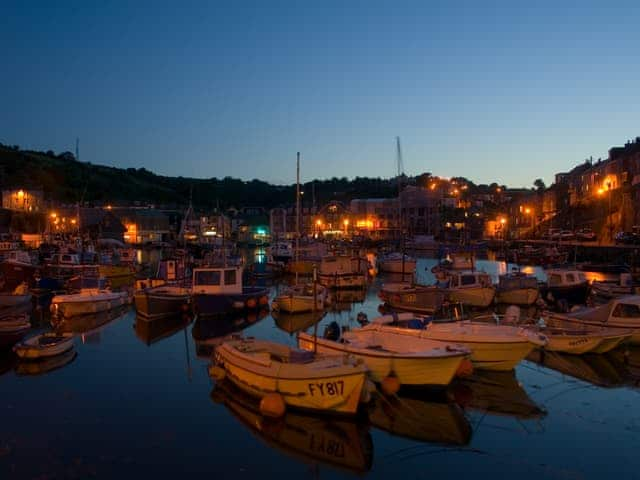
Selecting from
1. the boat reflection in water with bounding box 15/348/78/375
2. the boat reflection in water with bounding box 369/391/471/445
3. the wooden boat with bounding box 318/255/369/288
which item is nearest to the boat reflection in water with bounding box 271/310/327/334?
the boat reflection in water with bounding box 15/348/78/375

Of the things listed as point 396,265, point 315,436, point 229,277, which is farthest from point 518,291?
point 396,265

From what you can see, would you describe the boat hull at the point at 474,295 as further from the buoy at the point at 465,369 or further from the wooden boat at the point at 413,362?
the wooden boat at the point at 413,362

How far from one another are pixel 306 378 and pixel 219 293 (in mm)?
14279

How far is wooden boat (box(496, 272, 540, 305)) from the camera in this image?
1180 inches

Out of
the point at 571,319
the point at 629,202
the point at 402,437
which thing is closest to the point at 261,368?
the point at 402,437

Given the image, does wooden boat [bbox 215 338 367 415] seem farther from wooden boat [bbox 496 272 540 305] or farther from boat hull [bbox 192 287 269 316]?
wooden boat [bbox 496 272 540 305]

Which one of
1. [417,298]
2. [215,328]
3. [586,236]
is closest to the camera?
[215,328]

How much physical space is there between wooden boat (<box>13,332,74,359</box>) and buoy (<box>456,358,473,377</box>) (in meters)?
12.2

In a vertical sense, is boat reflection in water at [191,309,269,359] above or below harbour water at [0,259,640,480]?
above

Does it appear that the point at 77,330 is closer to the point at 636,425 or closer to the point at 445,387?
the point at 445,387

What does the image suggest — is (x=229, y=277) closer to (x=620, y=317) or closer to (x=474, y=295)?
(x=474, y=295)

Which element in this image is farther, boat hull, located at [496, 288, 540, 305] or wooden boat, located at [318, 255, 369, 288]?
wooden boat, located at [318, 255, 369, 288]

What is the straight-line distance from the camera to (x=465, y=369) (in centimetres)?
1566

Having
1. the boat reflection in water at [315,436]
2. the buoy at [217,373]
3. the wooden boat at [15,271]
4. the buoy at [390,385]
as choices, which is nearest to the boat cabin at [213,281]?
the buoy at [217,373]
